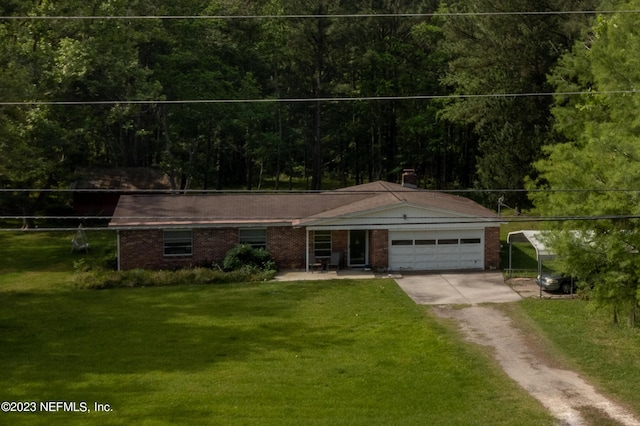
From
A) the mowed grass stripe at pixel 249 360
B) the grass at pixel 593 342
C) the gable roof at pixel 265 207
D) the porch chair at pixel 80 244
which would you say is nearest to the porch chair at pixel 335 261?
the gable roof at pixel 265 207

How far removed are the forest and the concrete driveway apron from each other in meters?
7.42

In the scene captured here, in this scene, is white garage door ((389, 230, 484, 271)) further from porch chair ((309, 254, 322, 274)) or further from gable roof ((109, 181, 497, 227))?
porch chair ((309, 254, 322, 274))

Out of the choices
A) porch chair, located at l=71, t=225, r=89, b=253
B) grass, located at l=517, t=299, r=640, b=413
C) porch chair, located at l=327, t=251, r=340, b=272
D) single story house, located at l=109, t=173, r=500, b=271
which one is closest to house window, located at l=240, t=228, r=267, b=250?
single story house, located at l=109, t=173, r=500, b=271

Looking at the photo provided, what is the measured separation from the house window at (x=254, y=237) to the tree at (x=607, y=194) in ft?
42.0

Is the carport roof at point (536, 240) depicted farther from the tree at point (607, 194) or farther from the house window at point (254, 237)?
the house window at point (254, 237)

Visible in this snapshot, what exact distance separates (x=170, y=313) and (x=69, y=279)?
7.40m

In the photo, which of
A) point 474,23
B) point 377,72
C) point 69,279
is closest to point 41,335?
point 69,279

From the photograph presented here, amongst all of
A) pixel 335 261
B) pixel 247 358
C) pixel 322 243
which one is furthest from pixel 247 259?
pixel 247 358

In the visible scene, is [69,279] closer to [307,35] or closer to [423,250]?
[423,250]

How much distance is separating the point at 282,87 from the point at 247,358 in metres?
41.2

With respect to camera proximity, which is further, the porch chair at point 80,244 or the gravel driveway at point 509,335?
the porch chair at point 80,244

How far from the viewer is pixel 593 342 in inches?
866

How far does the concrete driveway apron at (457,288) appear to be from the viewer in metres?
27.2

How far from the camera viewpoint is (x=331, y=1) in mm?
50344
